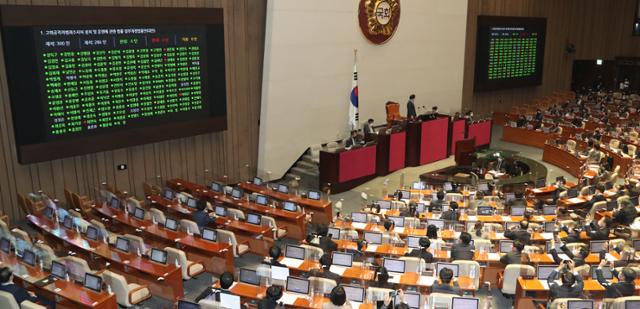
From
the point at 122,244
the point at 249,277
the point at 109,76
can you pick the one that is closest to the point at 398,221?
the point at 249,277

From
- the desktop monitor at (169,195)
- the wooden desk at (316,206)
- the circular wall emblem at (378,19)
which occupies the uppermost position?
the circular wall emblem at (378,19)

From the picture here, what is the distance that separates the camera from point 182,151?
16.2m

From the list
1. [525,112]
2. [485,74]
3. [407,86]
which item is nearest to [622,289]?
[407,86]

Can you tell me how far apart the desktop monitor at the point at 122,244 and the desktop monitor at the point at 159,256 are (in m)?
0.69

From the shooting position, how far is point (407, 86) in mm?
21453

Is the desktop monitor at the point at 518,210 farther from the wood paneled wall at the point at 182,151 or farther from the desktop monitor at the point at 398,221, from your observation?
the wood paneled wall at the point at 182,151

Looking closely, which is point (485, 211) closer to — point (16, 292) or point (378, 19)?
point (378, 19)

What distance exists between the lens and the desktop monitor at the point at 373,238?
427 inches

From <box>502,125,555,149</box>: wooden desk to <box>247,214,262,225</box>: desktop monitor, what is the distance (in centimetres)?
1308

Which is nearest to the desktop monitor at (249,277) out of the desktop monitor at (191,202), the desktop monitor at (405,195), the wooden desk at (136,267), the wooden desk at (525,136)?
the wooden desk at (136,267)

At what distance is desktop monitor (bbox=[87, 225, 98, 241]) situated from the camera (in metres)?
10.7

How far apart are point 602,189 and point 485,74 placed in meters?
11.3

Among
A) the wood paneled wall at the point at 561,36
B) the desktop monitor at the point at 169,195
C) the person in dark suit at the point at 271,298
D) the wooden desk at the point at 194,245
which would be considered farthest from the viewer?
the wood paneled wall at the point at 561,36

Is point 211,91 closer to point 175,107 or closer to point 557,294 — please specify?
point 175,107
